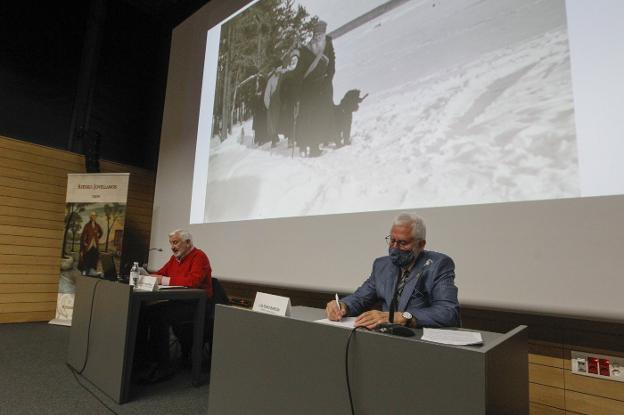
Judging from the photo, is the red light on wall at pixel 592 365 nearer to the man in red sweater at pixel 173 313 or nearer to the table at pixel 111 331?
the table at pixel 111 331

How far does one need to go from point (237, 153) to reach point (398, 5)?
182cm

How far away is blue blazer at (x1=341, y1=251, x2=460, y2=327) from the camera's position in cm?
149

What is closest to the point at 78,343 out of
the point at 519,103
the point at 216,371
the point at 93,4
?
the point at 216,371

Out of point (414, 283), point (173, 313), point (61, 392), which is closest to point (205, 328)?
point (173, 313)

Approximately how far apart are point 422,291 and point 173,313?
182 cm

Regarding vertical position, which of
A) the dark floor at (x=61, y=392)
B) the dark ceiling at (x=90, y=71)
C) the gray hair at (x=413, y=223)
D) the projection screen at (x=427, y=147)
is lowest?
the dark floor at (x=61, y=392)

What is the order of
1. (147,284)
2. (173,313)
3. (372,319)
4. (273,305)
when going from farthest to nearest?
(173,313), (147,284), (273,305), (372,319)

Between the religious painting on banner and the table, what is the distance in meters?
1.80

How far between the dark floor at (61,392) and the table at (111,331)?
3.5 inches

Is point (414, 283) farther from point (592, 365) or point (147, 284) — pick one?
point (147, 284)

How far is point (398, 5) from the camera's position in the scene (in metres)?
2.40

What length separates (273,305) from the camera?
1.37 meters

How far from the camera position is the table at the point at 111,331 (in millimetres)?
2182

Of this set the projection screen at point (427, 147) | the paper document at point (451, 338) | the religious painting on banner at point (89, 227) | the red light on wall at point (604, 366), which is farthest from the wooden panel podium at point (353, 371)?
the religious painting on banner at point (89, 227)
